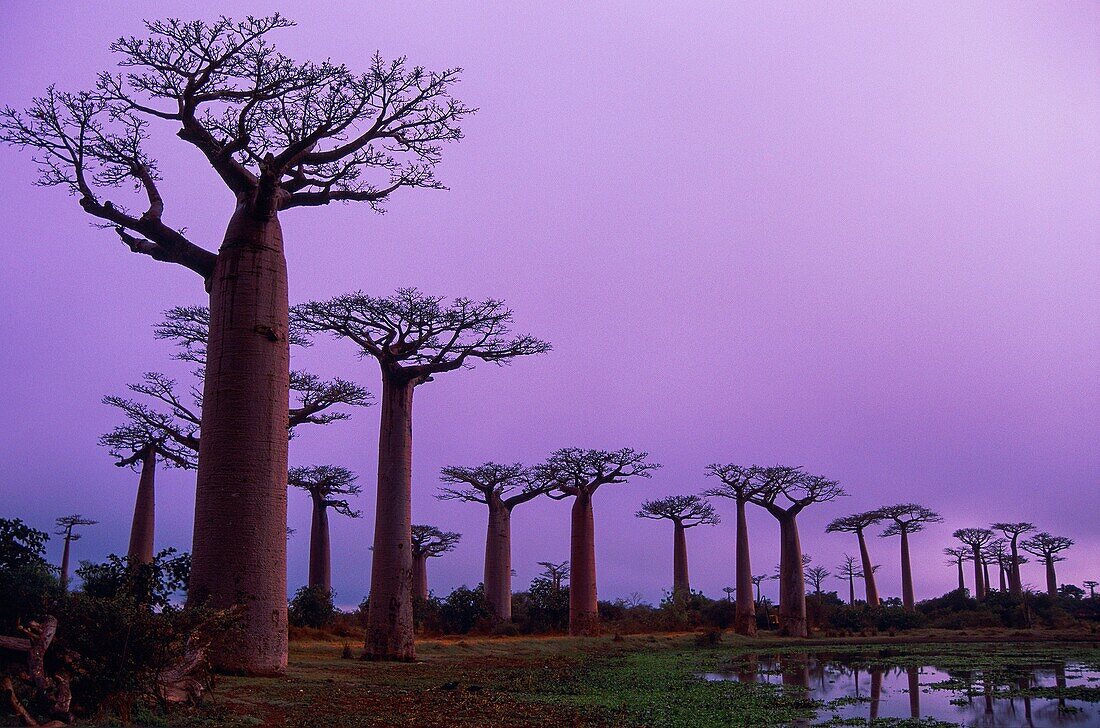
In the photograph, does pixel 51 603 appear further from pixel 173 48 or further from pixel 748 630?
pixel 748 630

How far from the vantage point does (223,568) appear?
381 inches

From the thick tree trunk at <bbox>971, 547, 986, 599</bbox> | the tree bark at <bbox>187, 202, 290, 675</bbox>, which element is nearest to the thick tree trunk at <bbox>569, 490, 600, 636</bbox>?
the tree bark at <bbox>187, 202, 290, 675</bbox>

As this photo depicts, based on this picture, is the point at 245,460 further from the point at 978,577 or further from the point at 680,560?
the point at 978,577

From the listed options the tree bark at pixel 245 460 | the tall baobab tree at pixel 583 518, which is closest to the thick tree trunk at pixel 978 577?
the tall baobab tree at pixel 583 518

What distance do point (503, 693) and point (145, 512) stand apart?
53.4ft

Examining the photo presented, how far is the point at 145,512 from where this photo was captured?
22.8 meters

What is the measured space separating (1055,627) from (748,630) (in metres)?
9.04

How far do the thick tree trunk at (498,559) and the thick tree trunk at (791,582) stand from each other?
906cm

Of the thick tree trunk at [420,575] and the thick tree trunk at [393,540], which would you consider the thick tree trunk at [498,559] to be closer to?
the thick tree trunk at [420,575]

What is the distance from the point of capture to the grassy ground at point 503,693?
7.39 meters

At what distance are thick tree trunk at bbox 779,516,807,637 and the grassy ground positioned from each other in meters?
10.3

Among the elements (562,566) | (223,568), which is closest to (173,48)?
(223,568)

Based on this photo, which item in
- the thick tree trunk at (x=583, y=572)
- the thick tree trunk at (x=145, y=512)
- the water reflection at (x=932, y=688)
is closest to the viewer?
the water reflection at (x=932, y=688)

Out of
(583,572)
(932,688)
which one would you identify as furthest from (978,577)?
(932,688)
